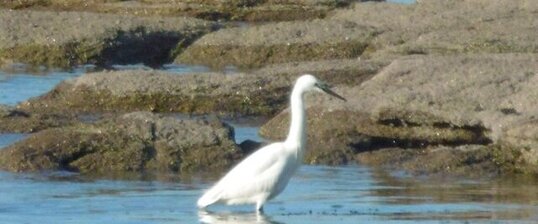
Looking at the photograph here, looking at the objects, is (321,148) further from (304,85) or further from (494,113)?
(304,85)

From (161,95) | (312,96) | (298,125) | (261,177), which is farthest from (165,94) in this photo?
(261,177)

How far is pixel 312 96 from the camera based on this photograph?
1959cm

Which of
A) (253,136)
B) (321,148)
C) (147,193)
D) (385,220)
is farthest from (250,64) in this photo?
(385,220)

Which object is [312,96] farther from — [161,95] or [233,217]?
[233,217]

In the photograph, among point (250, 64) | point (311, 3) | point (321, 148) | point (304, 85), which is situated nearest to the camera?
point (304, 85)

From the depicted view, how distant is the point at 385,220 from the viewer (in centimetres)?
1320

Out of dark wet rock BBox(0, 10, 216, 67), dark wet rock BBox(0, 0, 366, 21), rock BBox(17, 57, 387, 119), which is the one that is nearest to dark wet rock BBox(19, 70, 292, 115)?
rock BBox(17, 57, 387, 119)

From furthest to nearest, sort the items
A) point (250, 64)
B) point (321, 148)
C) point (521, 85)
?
1. point (250, 64)
2. point (521, 85)
3. point (321, 148)

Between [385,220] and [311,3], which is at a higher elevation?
[311,3]

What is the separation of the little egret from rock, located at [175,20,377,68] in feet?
49.4

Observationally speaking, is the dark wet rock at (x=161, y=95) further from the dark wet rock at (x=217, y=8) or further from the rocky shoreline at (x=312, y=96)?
the dark wet rock at (x=217, y=8)

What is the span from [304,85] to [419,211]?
5.16 feet

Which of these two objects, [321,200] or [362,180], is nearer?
[321,200]

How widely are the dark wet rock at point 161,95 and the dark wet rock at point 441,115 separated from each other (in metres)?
2.21
